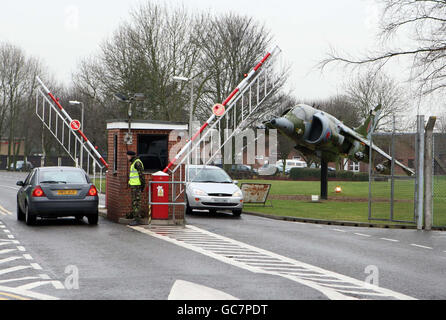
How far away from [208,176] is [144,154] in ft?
13.9

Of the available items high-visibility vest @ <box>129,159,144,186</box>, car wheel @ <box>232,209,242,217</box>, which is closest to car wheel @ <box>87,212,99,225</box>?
high-visibility vest @ <box>129,159,144,186</box>

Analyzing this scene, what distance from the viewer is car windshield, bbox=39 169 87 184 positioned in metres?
16.8

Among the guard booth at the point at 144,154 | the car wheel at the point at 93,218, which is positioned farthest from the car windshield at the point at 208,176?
the car wheel at the point at 93,218

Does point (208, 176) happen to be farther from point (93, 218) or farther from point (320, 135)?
point (320, 135)

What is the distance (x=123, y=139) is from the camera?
17.9 metres

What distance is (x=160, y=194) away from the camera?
17.0 m

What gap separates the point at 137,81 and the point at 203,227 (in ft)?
87.3

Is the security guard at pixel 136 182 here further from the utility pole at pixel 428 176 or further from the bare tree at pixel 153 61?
the bare tree at pixel 153 61

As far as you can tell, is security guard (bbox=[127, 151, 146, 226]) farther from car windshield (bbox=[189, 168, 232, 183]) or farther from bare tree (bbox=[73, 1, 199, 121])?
A: bare tree (bbox=[73, 1, 199, 121])

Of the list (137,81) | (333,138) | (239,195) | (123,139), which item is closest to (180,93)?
(137,81)

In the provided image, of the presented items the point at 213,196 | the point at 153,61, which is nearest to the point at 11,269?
the point at 213,196

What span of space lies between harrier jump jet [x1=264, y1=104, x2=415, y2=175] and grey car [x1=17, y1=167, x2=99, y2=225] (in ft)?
51.6
